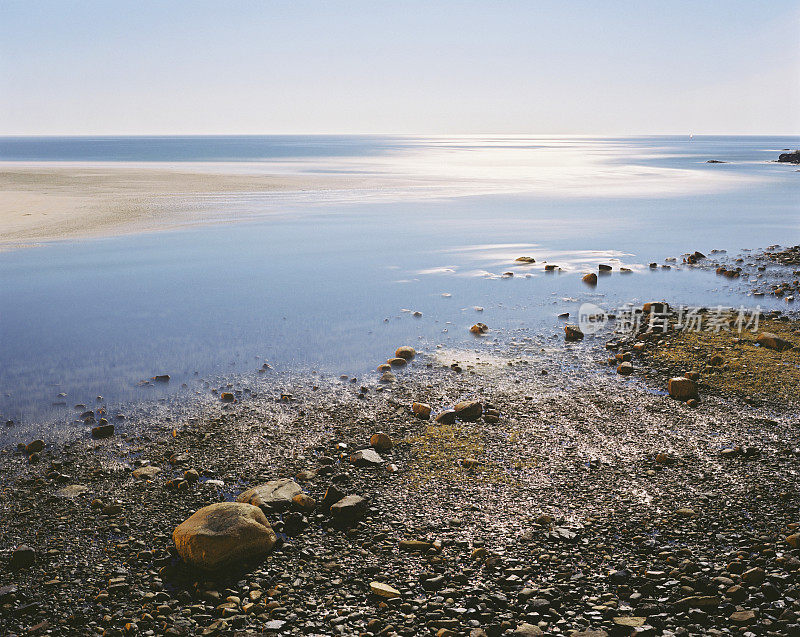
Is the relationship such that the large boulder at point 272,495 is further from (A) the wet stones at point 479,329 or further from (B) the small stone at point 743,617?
(A) the wet stones at point 479,329

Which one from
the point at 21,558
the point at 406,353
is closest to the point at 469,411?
the point at 406,353

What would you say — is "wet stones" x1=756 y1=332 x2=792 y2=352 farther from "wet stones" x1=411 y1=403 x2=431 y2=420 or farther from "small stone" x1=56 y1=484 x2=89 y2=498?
"small stone" x1=56 y1=484 x2=89 y2=498

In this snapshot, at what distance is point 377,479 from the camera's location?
7.75 meters

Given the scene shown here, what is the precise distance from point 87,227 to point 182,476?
2542 cm

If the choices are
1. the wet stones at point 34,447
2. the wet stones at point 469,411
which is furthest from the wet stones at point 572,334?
the wet stones at point 34,447

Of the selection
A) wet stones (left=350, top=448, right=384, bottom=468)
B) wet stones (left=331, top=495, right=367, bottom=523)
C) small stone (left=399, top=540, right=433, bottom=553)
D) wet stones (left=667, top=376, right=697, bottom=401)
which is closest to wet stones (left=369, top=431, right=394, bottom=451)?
wet stones (left=350, top=448, right=384, bottom=468)

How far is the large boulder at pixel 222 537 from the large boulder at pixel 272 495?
487 mm

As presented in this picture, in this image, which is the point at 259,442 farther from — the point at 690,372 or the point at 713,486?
the point at 690,372

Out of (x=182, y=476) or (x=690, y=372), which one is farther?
(x=690, y=372)

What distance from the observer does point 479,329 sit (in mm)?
13836

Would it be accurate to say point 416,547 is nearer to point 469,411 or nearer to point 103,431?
point 469,411

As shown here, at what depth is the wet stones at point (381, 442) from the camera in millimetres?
8492

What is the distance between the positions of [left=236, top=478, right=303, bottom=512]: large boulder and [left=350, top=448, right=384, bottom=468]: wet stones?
0.90 metres

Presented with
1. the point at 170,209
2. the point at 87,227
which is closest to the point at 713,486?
the point at 87,227
